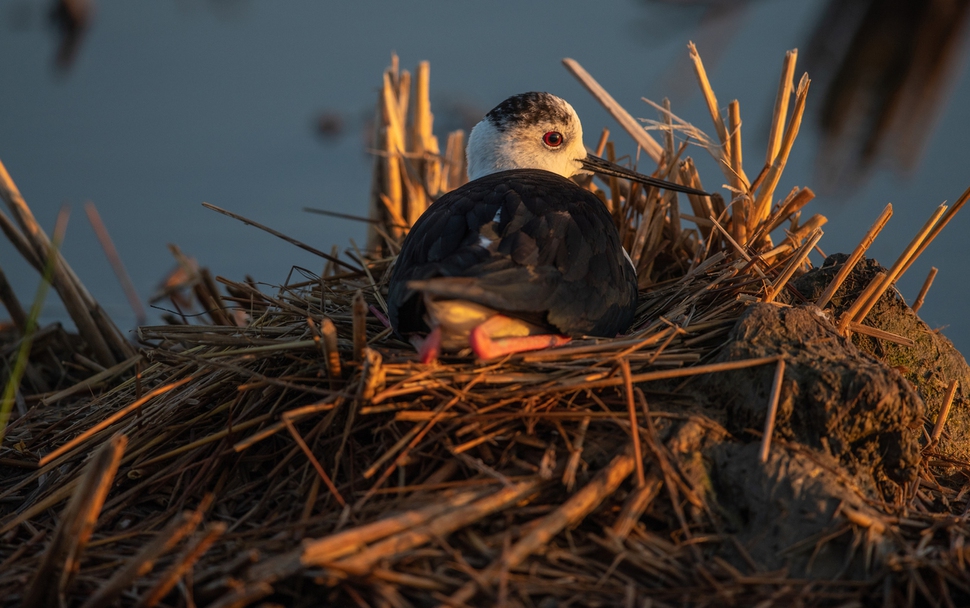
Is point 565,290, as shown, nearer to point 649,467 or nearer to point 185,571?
point 649,467

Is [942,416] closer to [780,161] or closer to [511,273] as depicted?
[780,161]

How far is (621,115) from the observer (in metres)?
4.75

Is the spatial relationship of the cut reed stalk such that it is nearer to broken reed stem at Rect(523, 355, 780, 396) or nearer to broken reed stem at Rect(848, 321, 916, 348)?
broken reed stem at Rect(848, 321, 916, 348)

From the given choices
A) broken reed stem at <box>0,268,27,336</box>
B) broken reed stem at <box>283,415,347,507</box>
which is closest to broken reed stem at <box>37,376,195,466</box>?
broken reed stem at <box>283,415,347,507</box>

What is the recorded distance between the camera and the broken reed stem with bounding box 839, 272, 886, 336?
336 cm

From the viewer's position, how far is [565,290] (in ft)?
10.3

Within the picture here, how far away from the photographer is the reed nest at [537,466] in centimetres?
224

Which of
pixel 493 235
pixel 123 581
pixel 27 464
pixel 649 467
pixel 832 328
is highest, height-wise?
pixel 493 235

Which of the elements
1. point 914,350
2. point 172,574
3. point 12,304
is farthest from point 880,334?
point 12,304

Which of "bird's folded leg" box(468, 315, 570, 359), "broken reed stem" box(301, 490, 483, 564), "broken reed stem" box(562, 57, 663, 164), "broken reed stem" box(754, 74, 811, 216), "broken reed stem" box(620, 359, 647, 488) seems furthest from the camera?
"broken reed stem" box(562, 57, 663, 164)

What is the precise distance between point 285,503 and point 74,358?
2609 millimetres

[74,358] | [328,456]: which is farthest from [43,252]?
[328,456]

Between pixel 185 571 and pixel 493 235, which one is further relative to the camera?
pixel 493 235

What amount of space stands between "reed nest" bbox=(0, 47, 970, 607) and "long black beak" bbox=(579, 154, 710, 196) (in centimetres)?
55
